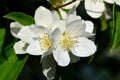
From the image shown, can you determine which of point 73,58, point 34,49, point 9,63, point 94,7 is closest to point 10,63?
point 9,63

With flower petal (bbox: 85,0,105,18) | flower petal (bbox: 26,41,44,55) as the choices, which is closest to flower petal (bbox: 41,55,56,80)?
flower petal (bbox: 26,41,44,55)

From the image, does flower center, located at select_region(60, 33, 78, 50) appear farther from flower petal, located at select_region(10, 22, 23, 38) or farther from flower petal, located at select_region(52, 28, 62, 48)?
flower petal, located at select_region(10, 22, 23, 38)

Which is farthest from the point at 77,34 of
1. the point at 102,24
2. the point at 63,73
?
the point at 102,24

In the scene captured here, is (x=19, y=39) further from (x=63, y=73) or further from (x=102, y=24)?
(x=102, y=24)

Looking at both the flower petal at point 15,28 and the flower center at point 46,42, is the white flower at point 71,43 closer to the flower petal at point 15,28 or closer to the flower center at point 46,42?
the flower center at point 46,42

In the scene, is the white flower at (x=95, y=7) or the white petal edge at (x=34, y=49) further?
the white flower at (x=95, y=7)

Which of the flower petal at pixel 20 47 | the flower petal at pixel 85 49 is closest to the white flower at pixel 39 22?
the flower petal at pixel 20 47

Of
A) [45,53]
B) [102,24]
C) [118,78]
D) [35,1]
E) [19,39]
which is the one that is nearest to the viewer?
[45,53]
